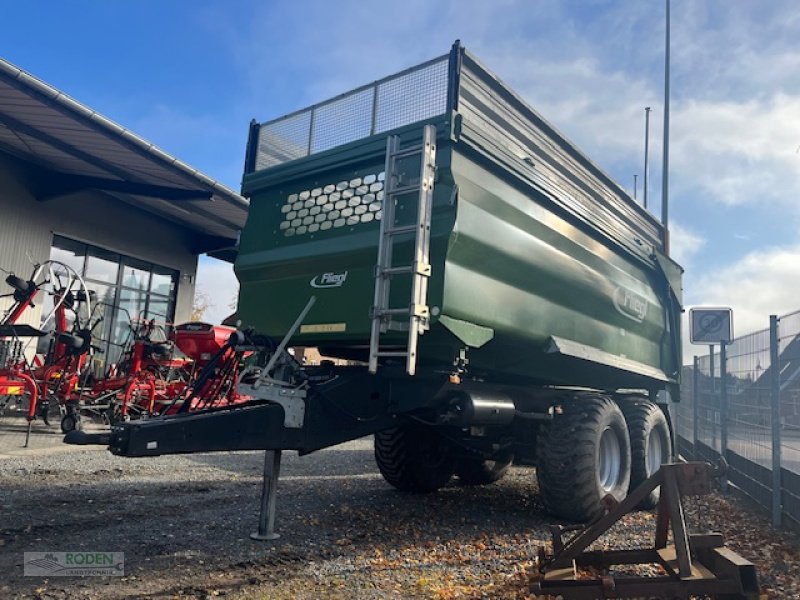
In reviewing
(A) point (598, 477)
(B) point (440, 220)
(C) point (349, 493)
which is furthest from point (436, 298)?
(C) point (349, 493)

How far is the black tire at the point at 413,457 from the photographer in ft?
20.9

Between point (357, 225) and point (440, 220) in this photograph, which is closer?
point (440, 220)

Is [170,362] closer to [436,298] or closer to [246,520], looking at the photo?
[246,520]

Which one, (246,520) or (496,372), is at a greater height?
(496,372)

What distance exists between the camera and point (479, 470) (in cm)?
728

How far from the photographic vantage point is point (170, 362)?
11.1 meters

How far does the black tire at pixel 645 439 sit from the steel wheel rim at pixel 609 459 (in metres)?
0.50

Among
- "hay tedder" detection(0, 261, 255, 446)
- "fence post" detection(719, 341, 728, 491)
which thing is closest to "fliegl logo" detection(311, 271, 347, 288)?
"hay tedder" detection(0, 261, 255, 446)

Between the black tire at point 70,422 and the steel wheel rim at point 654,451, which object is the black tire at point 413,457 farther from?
the black tire at point 70,422

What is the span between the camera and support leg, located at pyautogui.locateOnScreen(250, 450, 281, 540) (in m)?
4.27

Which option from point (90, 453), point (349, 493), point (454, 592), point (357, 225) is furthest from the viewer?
point (90, 453)

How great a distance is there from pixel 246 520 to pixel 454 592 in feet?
6.84

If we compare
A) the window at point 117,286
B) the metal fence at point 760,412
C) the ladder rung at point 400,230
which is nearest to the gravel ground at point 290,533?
the metal fence at point 760,412

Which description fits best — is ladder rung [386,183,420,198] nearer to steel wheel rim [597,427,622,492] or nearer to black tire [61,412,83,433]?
A: steel wheel rim [597,427,622,492]
